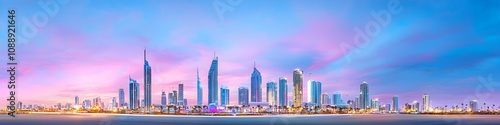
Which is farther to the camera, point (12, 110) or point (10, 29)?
point (12, 110)

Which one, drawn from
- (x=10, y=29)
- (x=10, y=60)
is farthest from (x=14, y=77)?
(x=10, y=29)

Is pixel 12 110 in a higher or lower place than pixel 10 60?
lower

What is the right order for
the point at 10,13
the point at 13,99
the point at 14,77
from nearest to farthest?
the point at 10,13, the point at 14,77, the point at 13,99

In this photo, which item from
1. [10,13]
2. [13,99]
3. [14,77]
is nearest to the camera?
[10,13]

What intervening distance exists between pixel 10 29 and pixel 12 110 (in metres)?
11.1

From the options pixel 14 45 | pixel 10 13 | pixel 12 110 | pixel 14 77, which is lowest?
pixel 12 110

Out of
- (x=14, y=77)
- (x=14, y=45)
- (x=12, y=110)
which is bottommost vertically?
(x=12, y=110)

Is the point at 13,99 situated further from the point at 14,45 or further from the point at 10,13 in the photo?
the point at 10,13

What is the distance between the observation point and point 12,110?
38.8 m

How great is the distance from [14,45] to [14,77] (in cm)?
381

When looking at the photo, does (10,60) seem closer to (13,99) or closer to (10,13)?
(10,13)

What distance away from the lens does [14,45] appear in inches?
1278

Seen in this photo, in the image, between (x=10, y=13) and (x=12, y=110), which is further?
(x=12, y=110)

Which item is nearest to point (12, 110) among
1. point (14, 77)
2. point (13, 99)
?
point (13, 99)
